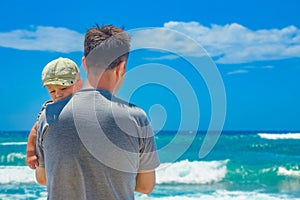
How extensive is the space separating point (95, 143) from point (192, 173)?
11.9 m

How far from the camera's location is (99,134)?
1615 mm

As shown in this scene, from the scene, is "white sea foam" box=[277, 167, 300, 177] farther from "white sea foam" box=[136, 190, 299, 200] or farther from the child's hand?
the child's hand

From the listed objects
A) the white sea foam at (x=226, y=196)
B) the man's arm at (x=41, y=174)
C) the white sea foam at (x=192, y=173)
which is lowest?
the white sea foam at (x=226, y=196)

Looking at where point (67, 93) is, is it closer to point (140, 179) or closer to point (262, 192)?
point (140, 179)

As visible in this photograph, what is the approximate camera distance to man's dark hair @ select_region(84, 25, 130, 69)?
1.64 metres

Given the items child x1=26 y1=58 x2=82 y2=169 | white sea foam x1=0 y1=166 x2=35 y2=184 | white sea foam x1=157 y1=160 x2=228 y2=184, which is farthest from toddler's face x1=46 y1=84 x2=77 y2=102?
white sea foam x1=0 y1=166 x2=35 y2=184

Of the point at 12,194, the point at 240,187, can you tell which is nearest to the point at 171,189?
the point at 240,187

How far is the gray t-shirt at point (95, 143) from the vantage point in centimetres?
161

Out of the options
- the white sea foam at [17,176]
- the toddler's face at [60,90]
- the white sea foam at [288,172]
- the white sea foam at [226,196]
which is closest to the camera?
the toddler's face at [60,90]

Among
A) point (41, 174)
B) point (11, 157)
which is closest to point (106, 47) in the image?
point (41, 174)

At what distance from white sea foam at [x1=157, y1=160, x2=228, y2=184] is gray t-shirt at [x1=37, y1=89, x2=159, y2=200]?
9.75 m

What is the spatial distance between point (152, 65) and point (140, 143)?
27cm

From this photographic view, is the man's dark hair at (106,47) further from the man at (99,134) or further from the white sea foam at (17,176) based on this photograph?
the white sea foam at (17,176)

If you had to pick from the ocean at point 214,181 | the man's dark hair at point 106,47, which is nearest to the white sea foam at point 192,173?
the ocean at point 214,181
